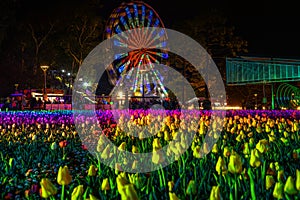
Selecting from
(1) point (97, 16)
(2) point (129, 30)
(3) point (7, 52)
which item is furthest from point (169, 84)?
(3) point (7, 52)

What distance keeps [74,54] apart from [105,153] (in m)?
32.5

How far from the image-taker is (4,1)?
25.3 metres

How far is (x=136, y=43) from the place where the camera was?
23.4 meters

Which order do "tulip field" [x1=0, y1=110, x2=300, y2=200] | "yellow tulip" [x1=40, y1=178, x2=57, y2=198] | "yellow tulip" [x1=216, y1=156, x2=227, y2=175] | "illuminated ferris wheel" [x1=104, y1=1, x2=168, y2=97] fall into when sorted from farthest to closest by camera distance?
"illuminated ferris wheel" [x1=104, y1=1, x2=168, y2=97] → "yellow tulip" [x1=216, y1=156, x2=227, y2=175] → "tulip field" [x1=0, y1=110, x2=300, y2=200] → "yellow tulip" [x1=40, y1=178, x2=57, y2=198]

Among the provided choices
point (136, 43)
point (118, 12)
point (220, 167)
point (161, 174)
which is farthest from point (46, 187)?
point (118, 12)

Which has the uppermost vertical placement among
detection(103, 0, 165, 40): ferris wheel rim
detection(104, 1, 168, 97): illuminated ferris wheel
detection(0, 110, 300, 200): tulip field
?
detection(103, 0, 165, 40): ferris wheel rim

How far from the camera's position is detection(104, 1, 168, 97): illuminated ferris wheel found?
22922 millimetres

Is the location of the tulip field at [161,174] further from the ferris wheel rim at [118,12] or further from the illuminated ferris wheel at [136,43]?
the ferris wheel rim at [118,12]

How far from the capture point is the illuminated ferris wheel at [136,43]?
2292cm

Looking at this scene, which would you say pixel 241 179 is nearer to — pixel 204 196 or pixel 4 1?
pixel 204 196

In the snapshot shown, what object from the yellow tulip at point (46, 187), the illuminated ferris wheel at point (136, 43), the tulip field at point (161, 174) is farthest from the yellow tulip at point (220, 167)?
the illuminated ferris wheel at point (136, 43)

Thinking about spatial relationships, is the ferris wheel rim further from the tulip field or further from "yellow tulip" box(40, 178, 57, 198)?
"yellow tulip" box(40, 178, 57, 198)

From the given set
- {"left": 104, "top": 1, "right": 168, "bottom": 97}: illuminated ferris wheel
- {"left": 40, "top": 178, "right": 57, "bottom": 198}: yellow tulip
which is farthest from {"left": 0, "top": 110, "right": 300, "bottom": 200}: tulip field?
{"left": 104, "top": 1, "right": 168, "bottom": 97}: illuminated ferris wheel

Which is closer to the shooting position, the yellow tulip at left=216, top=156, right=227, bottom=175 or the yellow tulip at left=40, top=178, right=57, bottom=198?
the yellow tulip at left=40, top=178, right=57, bottom=198
